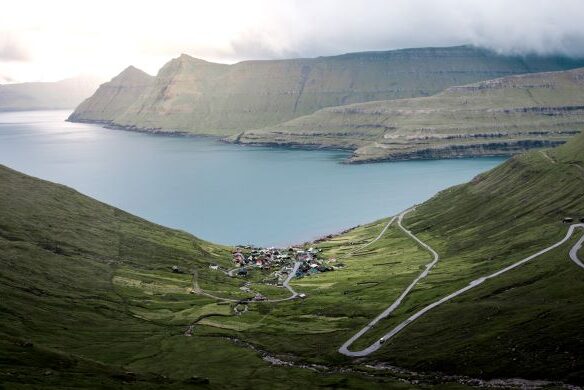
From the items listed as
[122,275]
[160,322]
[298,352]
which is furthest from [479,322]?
[122,275]

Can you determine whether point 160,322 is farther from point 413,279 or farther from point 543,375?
point 543,375

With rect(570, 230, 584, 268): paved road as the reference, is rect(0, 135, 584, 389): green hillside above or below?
below

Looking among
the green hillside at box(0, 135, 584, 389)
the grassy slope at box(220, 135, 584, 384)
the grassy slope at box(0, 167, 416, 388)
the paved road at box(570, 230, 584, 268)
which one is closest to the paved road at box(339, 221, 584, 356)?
the paved road at box(570, 230, 584, 268)

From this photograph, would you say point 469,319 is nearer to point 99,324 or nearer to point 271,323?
point 271,323

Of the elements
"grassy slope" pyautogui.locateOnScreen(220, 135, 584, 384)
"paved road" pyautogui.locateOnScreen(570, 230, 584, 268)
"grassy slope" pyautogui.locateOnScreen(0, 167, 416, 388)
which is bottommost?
"grassy slope" pyautogui.locateOnScreen(0, 167, 416, 388)

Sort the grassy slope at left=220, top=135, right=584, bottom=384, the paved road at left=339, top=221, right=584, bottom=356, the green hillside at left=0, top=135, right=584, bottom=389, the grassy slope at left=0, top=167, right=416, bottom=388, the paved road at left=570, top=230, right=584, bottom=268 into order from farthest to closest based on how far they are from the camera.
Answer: the paved road at left=570, top=230, right=584, bottom=268 < the paved road at left=339, top=221, right=584, bottom=356 < the grassy slope at left=220, top=135, right=584, bottom=384 < the green hillside at left=0, top=135, right=584, bottom=389 < the grassy slope at left=0, top=167, right=416, bottom=388

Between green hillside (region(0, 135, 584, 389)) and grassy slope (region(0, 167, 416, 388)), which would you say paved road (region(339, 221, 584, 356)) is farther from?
grassy slope (region(0, 167, 416, 388))

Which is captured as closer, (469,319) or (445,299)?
(469,319)

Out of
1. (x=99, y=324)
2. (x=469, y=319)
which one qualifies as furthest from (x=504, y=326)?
(x=99, y=324)
